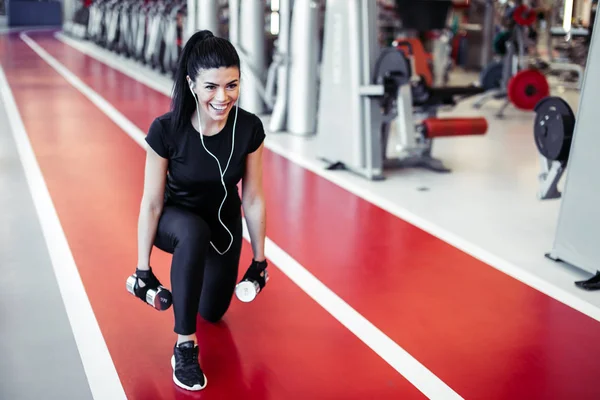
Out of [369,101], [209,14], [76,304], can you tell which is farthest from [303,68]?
[76,304]

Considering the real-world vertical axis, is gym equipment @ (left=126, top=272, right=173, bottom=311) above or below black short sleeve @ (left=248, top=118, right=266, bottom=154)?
below

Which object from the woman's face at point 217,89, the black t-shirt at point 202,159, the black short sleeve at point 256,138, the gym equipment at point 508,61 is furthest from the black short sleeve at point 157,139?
the gym equipment at point 508,61

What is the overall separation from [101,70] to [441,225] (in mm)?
8824

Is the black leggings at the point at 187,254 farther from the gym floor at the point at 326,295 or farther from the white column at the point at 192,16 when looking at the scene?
the white column at the point at 192,16

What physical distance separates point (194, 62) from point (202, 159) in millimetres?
323

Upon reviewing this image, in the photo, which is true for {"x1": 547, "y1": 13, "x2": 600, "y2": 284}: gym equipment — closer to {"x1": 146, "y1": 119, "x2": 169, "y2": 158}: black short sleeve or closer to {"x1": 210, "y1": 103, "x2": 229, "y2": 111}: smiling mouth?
{"x1": 210, "y1": 103, "x2": 229, "y2": 111}: smiling mouth

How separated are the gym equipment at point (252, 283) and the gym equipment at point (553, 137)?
1.85m

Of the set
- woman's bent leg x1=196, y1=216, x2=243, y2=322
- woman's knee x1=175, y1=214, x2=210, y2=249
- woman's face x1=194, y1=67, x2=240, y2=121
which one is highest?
woman's face x1=194, y1=67, x2=240, y2=121

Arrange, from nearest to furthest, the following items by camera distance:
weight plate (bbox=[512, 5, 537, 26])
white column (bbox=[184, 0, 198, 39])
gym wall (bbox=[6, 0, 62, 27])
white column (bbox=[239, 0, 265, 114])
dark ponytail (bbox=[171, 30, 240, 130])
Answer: dark ponytail (bbox=[171, 30, 240, 130]) → white column (bbox=[239, 0, 265, 114]) → weight plate (bbox=[512, 5, 537, 26]) → white column (bbox=[184, 0, 198, 39]) → gym wall (bbox=[6, 0, 62, 27])

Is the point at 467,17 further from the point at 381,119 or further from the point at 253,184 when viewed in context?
the point at 253,184

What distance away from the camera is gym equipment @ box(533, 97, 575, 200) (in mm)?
3631

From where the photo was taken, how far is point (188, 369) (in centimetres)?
238

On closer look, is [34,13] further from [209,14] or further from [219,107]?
[219,107]

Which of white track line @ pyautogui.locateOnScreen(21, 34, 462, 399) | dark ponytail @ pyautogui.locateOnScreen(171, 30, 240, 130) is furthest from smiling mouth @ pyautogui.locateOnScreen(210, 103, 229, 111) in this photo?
white track line @ pyautogui.locateOnScreen(21, 34, 462, 399)
